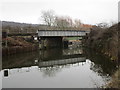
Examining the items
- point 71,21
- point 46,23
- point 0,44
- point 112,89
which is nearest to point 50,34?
point 0,44

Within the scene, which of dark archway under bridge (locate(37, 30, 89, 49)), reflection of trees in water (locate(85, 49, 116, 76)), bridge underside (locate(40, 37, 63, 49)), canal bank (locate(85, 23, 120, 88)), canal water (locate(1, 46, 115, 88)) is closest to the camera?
canal bank (locate(85, 23, 120, 88))

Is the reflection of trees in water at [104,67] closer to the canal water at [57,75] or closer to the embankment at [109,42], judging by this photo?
the canal water at [57,75]

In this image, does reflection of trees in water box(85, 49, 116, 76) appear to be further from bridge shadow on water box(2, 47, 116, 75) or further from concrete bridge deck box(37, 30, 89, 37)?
concrete bridge deck box(37, 30, 89, 37)

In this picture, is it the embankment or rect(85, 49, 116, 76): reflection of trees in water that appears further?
the embankment

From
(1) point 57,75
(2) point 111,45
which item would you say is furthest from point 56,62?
(1) point 57,75

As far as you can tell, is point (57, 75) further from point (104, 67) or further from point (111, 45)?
point (111, 45)

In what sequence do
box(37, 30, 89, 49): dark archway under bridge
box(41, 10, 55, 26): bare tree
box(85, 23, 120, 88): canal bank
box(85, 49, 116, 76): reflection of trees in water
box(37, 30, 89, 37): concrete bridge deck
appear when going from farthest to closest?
box(41, 10, 55, 26): bare tree → box(37, 30, 89, 49): dark archway under bridge → box(37, 30, 89, 37): concrete bridge deck → box(85, 49, 116, 76): reflection of trees in water → box(85, 23, 120, 88): canal bank

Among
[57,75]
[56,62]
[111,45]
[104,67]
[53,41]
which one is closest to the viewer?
[57,75]

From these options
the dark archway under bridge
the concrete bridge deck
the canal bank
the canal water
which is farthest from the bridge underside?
the canal water

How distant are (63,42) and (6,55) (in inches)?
1092

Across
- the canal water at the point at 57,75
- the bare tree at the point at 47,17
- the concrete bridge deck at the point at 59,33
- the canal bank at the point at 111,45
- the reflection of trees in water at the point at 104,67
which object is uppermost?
the bare tree at the point at 47,17

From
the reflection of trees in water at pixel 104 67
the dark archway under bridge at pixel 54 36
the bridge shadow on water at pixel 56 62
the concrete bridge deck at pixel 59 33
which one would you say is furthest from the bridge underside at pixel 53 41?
the reflection of trees in water at pixel 104 67

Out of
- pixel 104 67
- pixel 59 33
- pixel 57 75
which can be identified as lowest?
pixel 57 75

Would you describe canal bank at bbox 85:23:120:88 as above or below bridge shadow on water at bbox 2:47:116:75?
above
